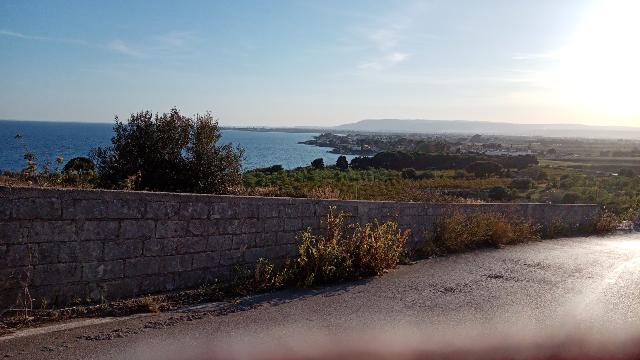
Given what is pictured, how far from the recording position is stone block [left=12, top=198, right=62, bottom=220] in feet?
19.3

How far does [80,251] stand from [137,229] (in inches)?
27.1

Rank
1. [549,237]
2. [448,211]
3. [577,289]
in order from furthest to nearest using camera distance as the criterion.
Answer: [549,237]
[448,211]
[577,289]

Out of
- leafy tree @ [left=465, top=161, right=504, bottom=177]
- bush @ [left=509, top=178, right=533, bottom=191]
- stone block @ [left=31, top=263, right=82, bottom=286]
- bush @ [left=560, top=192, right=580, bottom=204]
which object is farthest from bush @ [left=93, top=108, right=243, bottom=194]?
leafy tree @ [left=465, top=161, right=504, bottom=177]

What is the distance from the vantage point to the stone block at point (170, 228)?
7.07 m

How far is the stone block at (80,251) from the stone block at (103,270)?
0.24ft

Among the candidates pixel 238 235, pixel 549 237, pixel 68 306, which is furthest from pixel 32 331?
pixel 549 237

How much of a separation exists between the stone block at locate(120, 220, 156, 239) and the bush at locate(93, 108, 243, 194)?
4.49 m

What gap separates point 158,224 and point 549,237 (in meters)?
11.3

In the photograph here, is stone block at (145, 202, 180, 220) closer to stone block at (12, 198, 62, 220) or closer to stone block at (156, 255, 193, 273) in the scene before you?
stone block at (156, 255, 193, 273)

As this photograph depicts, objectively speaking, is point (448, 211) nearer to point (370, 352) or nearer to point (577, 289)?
point (577, 289)

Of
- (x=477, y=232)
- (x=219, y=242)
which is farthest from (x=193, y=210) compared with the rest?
(x=477, y=232)

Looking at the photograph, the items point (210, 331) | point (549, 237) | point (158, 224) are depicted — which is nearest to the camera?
point (210, 331)

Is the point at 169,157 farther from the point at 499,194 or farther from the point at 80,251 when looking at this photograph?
the point at 499,194

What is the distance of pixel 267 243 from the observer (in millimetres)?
8375
